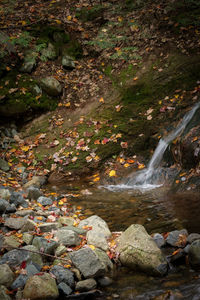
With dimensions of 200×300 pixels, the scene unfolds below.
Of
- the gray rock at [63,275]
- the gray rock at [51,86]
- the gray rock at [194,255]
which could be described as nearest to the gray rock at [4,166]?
the gray rock at [51,86]

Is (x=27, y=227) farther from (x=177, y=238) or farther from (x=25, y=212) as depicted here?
(x=177, y=238)

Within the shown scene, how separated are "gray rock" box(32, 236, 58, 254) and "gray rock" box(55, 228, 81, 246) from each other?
0.54 feet

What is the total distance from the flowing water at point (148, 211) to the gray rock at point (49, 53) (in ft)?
17.3

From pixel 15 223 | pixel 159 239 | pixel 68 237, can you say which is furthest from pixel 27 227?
pixel 159 239

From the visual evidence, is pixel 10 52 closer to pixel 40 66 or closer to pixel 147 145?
pixel 40 66

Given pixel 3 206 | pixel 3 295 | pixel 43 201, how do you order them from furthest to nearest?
pixel 43 201 < pixel 3 206 < pixel 3 295

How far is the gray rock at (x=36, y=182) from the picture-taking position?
263 inches

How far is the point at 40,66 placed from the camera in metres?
9.67

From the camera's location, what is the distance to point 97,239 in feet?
12.1

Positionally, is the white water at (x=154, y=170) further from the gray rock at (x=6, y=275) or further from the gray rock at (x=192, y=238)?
the gray rock at (x=6, y=275)

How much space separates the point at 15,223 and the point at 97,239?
115 centimetres

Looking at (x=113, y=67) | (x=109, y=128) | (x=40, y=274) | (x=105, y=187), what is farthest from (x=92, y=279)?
(x=113, y=67)

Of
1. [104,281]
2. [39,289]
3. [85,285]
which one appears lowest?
[104,281]

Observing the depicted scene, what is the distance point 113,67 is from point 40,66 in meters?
2.60
